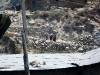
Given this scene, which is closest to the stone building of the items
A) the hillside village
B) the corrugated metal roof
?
the hillside village

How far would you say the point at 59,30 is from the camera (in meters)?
20.4

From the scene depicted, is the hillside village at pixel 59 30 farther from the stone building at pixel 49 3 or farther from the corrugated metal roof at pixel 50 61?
the corrugated metal roof at pixel 50 61

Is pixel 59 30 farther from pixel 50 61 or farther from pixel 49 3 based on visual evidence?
pixel 50 61

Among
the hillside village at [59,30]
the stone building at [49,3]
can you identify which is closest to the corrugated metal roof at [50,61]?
the hillside village at [59,30]

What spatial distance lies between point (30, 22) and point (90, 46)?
6456mm

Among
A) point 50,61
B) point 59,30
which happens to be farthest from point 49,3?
point 50,61

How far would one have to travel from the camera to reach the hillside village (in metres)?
17.0

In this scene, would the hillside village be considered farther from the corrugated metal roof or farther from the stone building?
the corrugated metal roof

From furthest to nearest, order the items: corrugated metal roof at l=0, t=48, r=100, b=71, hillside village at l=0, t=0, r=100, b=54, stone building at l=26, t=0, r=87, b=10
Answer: stone building at l=26, t=0, r=87, b=10, hillside village at l=0, t=0, r=100, b=54, corrugated metal roof at l=0, t=48, r=100, b=71

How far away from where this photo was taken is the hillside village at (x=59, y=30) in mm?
17047

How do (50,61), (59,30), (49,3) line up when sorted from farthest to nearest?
(49,3)
(59,30)
(50,61)

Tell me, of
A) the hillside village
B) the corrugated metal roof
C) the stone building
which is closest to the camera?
the corrugated metal roof

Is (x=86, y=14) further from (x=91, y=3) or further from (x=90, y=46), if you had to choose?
(x=90, y=46)

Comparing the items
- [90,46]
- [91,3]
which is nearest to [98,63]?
[90,46]
